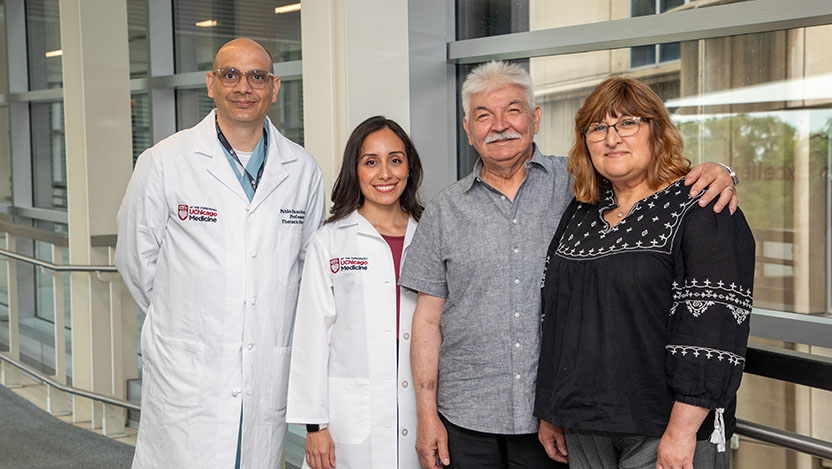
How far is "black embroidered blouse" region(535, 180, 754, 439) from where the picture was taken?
5.22 ft

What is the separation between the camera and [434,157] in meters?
3.37

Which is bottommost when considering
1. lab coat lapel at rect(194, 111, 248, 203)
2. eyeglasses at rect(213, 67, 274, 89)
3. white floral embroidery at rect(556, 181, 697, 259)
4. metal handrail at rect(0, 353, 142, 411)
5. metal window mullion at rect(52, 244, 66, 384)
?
metal handrail at rect(0, 353, 142, 411)

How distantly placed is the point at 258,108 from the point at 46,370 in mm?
3754

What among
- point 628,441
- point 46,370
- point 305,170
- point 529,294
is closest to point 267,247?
point 305,170

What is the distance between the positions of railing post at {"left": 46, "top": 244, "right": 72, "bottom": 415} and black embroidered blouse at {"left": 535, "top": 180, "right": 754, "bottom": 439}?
4255mm

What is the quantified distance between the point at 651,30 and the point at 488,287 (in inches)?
45.4

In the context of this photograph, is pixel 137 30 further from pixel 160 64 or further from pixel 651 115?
pixel 651 115

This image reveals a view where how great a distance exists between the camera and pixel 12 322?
6035 millimetres

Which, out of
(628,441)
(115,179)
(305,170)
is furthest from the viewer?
(115,179)

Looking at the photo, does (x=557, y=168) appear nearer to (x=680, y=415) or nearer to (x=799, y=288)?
(x=680, y=415)

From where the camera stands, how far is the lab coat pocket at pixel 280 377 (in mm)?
2598

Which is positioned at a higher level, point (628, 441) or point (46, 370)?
point (628, 441)

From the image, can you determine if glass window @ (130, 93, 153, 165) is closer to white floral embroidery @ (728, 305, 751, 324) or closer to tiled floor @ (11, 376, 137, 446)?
tiled floor @ (11, 376, 137, 446)

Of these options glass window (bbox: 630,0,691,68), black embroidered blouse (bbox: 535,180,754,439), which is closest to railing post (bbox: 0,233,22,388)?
glass window (bbox: 630,0,691,68)
